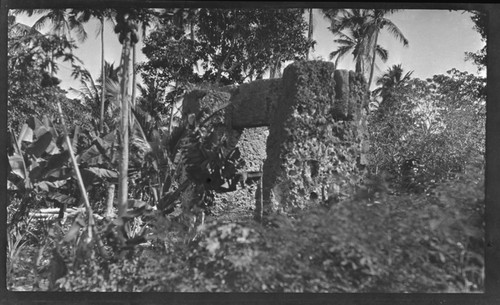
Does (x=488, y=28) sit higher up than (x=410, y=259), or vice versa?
(x=488, y=28)

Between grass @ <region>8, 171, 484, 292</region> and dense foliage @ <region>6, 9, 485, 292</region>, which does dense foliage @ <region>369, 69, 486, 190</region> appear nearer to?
dense foliage @ <region>6, 9, 485, 292</region>

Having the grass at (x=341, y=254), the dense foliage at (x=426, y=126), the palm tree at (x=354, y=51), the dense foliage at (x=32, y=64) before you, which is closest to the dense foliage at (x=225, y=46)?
the palm tree at (x=354, y=51)

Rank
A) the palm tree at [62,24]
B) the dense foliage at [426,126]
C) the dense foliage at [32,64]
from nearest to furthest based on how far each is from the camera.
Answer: the palm tree at [62,24] → the dense foliage at [32,64] → the dense foliage at [426,126]

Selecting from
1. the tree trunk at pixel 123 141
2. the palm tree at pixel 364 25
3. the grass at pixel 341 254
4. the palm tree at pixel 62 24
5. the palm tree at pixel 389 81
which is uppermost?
the palm tree at pixel 364 25

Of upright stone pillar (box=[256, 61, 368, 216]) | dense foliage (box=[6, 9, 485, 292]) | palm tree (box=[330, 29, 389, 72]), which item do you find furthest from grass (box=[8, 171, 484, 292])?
palm tree (box=[330, 29, 389, 72])

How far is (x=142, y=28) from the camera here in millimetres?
4594

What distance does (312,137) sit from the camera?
16.7ft

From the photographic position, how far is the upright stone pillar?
199 inches

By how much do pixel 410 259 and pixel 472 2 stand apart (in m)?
1.69

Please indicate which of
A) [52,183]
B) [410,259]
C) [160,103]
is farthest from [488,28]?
[52,183]

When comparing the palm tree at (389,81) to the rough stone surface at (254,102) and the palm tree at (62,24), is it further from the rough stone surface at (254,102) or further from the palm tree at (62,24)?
the palm tree at (62,24)

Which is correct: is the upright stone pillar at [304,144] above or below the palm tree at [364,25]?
below

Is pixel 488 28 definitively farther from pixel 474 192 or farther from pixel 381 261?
pixel 381 261

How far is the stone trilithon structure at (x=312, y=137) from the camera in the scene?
505cm
